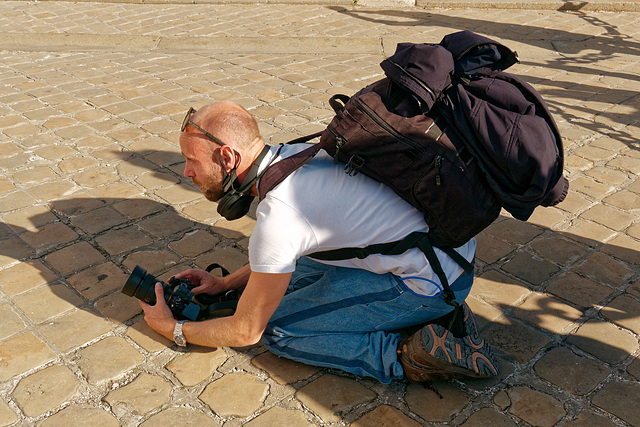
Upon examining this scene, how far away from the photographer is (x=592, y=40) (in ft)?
27.7

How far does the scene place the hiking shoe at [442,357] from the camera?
268 cm


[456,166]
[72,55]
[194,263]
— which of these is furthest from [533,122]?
[72,55]

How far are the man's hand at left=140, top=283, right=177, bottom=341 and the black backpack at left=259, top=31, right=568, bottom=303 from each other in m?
0.88

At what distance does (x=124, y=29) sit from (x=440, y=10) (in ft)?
15.7

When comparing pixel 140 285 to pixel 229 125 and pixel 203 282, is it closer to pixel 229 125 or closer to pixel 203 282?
pixel 203 282

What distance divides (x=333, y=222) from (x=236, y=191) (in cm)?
46

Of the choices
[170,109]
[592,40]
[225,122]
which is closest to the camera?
[225,122]

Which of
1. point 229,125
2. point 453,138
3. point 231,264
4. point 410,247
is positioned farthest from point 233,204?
point 231,264

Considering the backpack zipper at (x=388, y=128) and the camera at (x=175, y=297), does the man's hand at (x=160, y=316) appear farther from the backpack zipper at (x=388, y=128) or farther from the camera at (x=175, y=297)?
the backpack zipper at (x=388, y=128)

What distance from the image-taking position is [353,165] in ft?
8.43

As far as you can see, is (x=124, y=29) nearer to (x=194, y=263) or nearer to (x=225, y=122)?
(x=194, y=263)

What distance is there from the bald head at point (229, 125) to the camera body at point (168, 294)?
834 mm

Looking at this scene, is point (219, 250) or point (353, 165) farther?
point (219, 250)

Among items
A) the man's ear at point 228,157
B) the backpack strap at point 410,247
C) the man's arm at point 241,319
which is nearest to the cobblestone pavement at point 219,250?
the man's arm at point 241,319
